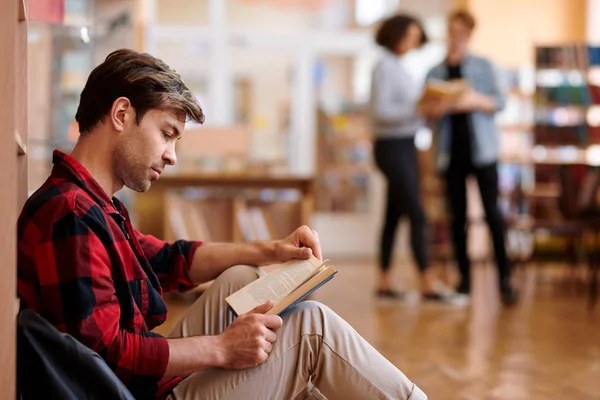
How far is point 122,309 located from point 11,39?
458 millimetres

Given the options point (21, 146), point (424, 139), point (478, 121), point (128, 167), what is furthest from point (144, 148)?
point (424, 139)

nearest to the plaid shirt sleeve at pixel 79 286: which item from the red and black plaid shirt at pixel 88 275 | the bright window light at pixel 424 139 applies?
the red and black plaid shirt at pixel 88 275

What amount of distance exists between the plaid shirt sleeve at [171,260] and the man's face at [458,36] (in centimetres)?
329

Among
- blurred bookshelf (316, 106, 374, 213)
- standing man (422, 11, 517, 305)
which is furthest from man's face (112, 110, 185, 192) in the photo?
blurred bookshelf (316, 106, 374, 213)

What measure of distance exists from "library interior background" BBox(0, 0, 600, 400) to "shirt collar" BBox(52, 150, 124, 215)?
82 millimetres

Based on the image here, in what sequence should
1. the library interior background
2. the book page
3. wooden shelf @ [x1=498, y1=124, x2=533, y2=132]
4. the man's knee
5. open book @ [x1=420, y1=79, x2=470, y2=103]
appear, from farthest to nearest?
wooden shelf @ [x1=498, y1=124, x2=533, y2=132]
open book @ [x1=420, y1=79, x2=470, y2=103]
the library interior background
the book page
the man's knee

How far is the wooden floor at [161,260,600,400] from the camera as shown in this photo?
286cm

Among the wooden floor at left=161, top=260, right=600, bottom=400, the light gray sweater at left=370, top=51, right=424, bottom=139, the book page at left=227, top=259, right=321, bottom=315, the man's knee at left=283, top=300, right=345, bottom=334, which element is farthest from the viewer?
the light gray sweater at left=370, top=51, right=424, bottom=139

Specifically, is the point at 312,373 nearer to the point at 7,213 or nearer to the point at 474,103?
the point at 7,213

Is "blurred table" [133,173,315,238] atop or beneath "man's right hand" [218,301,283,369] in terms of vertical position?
beneath

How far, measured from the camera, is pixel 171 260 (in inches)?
71.5

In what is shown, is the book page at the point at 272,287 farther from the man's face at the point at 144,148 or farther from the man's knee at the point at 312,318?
the man's face at the point at 144,148

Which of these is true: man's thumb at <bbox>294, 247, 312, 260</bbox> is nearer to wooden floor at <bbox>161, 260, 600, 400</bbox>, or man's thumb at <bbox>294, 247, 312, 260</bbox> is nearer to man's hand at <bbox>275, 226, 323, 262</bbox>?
man's hand at <bbox>275, 226, 323, 262</bbox>

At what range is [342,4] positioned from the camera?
8.11 m
